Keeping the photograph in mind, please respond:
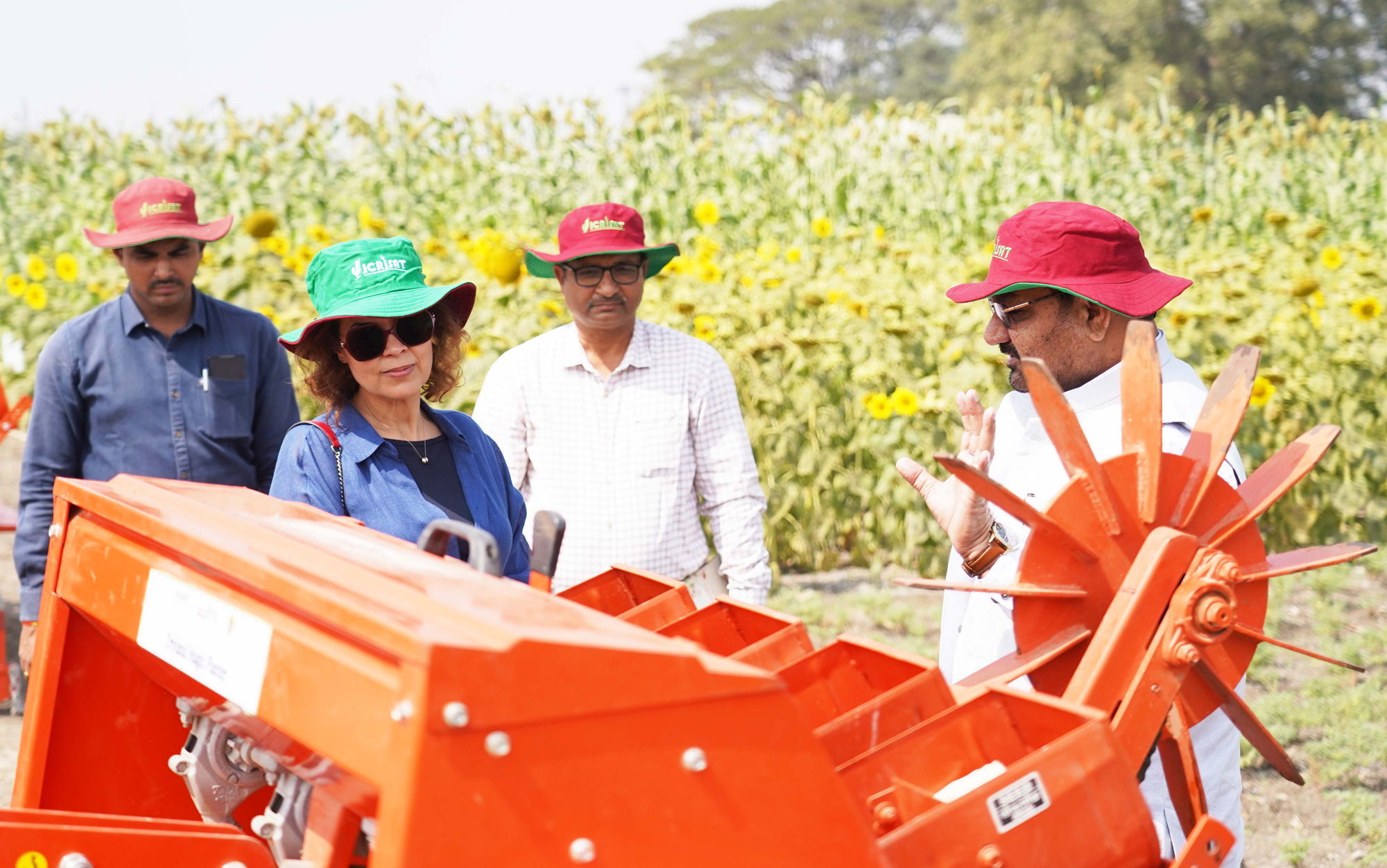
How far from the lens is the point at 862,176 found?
9.50m

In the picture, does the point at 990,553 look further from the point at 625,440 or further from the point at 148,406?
the point at 148,406

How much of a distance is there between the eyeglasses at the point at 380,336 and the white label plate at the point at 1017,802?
149cm

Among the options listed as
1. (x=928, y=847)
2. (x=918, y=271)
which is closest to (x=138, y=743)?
(x=928, y=847)

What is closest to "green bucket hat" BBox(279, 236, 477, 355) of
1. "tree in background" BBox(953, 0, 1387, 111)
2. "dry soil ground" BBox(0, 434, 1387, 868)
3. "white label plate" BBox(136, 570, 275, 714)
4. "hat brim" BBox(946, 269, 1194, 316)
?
"white label plate" BBox(136, 570, 275, 714)

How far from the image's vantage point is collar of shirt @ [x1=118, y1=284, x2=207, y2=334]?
3916 millimetres

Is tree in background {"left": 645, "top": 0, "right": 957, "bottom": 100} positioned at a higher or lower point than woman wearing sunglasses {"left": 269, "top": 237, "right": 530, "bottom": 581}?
higher

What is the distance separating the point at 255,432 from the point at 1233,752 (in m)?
2.93

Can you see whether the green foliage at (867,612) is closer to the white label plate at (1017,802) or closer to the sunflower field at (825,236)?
the sunflower field at (825,236)

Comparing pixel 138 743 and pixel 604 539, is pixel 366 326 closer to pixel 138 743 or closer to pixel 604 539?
pixel 138 743

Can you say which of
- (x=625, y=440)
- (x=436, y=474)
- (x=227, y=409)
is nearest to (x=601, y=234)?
(x=625, y=440)

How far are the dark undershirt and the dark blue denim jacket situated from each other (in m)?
0.01

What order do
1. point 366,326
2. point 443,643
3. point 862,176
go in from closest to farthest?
point 443,643 < point 366,326 < point 862,176

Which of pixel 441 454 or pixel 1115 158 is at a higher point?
pixel 1115 158

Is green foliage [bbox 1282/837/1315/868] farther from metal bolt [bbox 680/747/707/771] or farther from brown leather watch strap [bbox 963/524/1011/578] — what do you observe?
metal bolt [bbox 680/747/707/771]
